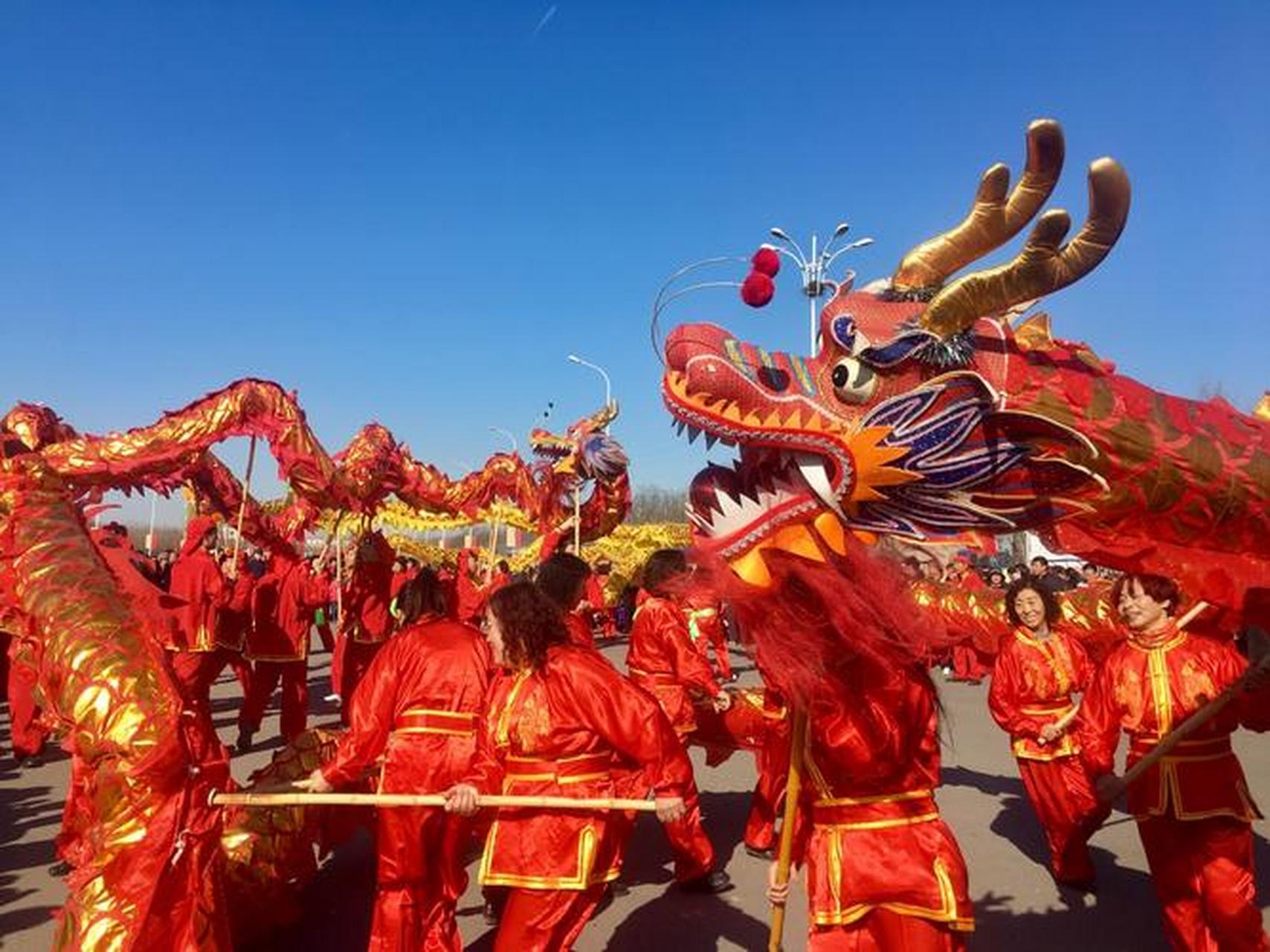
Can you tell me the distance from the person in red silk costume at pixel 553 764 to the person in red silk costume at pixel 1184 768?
181 centimetres

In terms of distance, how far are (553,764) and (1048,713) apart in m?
3.33

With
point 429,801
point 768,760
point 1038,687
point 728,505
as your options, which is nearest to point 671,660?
point 768,760

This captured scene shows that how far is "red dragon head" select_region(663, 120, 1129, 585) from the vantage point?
2154 millimetres

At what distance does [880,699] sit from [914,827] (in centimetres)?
43

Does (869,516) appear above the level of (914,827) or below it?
above

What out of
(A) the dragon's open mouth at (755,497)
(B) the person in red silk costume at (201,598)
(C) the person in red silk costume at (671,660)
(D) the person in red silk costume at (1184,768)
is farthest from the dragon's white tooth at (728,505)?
(B) the person in red silk costume at (201,598)

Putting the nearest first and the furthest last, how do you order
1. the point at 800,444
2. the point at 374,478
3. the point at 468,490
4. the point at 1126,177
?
1. the point at 1126,177
2. the point at 800,444
3. the point at 374,478
4. the point at 468,490

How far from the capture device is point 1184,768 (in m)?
3.51

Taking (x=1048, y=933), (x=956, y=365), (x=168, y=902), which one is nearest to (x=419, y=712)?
(x=168, y=902)

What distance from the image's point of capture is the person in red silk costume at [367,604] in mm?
8031

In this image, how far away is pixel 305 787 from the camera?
3463 millimetres

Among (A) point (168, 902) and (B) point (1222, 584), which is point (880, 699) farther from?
(A) point (168, 902)

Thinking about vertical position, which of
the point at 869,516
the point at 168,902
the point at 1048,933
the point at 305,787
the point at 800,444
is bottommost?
the point at 1048,933

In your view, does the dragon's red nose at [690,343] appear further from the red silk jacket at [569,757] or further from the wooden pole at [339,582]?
the wooden pole at [339,582]
